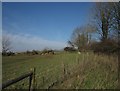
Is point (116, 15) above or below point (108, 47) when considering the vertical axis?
above

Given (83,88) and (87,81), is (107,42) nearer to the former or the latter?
(87,81)

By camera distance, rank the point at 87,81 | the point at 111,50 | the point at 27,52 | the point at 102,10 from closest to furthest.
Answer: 1. the point at 87,81
2. the point at 111,50
3. the point at 102,10
4. the point at 27,52

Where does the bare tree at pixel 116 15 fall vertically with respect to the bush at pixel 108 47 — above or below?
above

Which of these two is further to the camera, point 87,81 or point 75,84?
point 87,81

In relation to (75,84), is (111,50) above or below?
above

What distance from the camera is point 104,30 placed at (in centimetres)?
2816

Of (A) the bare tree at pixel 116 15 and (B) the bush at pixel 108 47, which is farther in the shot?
(A) the bare tree at pixel 116 15

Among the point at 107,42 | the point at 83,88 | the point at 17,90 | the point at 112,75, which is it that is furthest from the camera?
the point at 107,42

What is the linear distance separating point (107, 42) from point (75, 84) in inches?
430

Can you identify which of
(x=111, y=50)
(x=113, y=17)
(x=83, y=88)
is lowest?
(x=83, y=88)

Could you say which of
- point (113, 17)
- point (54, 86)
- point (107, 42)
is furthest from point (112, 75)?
point (113, 17)

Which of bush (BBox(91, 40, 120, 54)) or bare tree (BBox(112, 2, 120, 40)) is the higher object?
bare tree (BBox(112, 2, 120, 40))

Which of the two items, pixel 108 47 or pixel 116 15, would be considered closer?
pixel 108 47

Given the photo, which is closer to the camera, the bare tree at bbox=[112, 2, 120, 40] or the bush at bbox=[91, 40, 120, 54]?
the bush at bbox=[91, 40, 120, 54]
